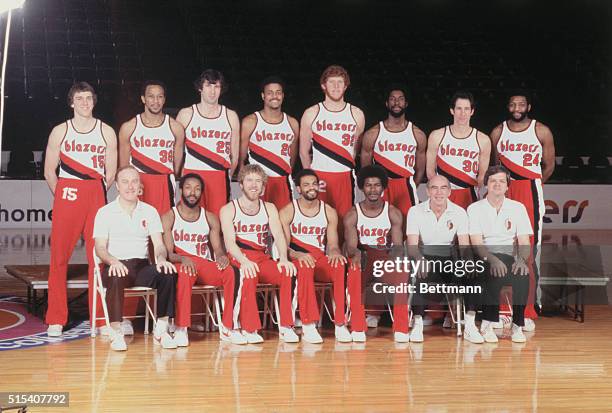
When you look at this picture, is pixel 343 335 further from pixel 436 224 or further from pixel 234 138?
pixel 234 138

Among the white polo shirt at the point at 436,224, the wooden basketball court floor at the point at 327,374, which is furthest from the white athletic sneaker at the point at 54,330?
the white polo shirt at the point at 436,224

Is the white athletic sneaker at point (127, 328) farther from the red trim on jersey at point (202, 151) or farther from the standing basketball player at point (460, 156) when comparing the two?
the standing basketball player at point (460, 156)

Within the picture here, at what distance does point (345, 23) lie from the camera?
1527 centimetres

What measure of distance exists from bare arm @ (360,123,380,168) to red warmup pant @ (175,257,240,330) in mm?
1462

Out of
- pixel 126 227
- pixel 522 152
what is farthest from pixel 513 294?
pixel 126 227

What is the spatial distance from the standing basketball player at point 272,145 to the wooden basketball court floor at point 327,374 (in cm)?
107

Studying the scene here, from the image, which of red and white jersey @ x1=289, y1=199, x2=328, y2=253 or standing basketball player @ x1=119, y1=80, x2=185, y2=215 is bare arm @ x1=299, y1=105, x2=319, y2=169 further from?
standing basketball player @ x1=119, y1=80, x2=185, y2=215

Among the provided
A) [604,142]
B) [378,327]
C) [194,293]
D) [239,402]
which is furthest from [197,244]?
[604,142]

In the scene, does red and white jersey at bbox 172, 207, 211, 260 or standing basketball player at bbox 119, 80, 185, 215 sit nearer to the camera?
red and white jersey at bbox 172, 207, 211, 260

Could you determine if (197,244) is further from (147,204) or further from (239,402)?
(239,402)

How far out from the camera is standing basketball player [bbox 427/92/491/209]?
6246 millimetres

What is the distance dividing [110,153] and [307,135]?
1393 millimetres

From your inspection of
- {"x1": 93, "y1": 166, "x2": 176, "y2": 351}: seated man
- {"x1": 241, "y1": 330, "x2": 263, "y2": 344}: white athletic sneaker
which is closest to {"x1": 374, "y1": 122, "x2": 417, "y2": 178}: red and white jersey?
{"x1": 241, "y1": 330, "x2": 263, "y2": 344}: white athletic sneaker

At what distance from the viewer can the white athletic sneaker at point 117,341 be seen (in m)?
5.20
